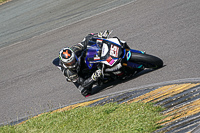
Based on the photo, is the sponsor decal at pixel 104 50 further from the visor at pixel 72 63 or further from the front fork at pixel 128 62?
the visor at pixel 72 63

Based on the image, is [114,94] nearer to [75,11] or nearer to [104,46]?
[104,46]

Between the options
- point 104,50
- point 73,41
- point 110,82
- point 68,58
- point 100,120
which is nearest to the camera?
point 100,120

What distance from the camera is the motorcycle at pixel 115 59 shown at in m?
7.29

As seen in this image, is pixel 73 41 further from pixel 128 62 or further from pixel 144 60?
pixel 144 60

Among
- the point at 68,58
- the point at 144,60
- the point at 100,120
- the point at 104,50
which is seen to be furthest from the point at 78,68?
the point at 100,120

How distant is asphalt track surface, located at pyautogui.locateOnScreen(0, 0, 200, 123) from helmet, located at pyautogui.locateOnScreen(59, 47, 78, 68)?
0.97m

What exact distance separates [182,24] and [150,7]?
2308 mm

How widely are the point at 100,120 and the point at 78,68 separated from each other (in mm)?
2000

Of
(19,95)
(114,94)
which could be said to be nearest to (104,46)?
(114,94)

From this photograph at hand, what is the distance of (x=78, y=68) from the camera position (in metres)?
7.46

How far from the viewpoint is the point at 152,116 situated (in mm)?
5211

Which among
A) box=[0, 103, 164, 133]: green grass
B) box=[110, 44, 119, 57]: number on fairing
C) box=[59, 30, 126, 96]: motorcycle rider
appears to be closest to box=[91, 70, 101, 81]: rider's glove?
box=[59, 30, 126, 96]: motorcycle rider

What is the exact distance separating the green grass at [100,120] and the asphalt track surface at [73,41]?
3.82 ft

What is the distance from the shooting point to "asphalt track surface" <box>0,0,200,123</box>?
7949 mm
